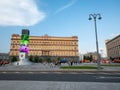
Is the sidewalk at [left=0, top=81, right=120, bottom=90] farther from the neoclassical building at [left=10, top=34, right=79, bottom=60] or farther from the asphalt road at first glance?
the neoclassical building at [left=10, top=34, right=79, bottom=60]

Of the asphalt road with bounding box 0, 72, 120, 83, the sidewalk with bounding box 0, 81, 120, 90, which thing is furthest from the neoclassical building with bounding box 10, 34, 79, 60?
the sidewalk with bounding box 0, 81, 120, 90

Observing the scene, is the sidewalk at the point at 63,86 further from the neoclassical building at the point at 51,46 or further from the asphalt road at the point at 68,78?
the neoclassical building at the point at 51,46

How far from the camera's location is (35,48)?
123 metres

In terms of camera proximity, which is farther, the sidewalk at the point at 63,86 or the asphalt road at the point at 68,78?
the asphalt road at the point at 68,78

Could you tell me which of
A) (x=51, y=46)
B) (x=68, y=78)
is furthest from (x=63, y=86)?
(x=51, y=46)

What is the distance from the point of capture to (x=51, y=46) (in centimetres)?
12394

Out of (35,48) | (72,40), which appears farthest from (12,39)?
(72,40)

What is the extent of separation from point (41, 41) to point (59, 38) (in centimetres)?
1847

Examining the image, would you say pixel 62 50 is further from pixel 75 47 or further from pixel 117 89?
pixel 117 89

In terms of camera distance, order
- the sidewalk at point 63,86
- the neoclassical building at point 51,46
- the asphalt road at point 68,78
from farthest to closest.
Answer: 1. the neoclassical building at point 51,46
2. the asphalt road at point 68,78
3. the sidewalk at point 63,86

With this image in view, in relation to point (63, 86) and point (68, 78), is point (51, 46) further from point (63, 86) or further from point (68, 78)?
point (63, 86)

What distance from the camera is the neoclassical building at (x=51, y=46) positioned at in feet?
399

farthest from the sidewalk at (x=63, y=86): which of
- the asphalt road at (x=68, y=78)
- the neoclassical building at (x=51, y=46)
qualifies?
the neoclassical building at (x=51, y=46)

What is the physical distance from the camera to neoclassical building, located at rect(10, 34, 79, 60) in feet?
399
